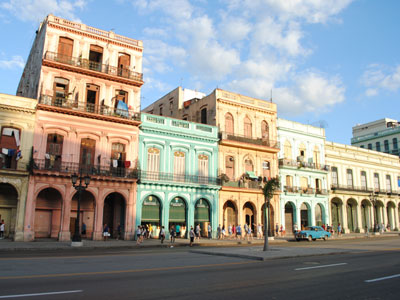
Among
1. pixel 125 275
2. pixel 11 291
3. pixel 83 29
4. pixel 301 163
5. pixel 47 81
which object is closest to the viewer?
pixel 11 291

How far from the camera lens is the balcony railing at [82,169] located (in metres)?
26.7

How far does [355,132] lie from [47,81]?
76.6 meters

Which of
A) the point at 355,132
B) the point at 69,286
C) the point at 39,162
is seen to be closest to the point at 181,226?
the point at 39,162

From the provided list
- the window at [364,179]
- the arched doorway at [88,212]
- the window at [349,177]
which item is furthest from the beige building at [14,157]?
the window at [364,179]

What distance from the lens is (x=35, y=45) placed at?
34.1 metres

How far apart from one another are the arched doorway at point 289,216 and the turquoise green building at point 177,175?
35.3 feet

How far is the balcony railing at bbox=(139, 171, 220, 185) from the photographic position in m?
31.1

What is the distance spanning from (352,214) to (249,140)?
A: 839 inches

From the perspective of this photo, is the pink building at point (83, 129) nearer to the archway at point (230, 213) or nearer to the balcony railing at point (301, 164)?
the archway at point (230, 213)

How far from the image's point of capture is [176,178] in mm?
32875

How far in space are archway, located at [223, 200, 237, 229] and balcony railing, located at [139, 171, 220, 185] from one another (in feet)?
10.3

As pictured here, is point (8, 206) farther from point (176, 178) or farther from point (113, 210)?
point (176, 178)

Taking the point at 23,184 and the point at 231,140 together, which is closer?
the point at 23,184

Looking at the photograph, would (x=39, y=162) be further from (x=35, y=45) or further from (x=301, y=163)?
(x=301, y=163)
